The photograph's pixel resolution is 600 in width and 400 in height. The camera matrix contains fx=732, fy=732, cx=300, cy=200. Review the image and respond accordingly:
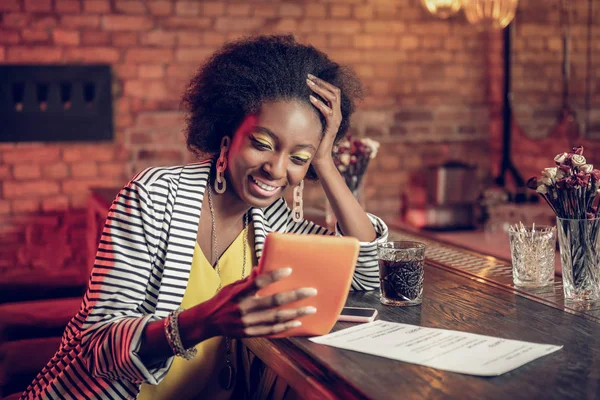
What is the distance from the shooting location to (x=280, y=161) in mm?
1587

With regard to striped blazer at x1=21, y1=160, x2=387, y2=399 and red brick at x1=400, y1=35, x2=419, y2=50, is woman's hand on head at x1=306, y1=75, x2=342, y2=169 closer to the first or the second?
striped blazer at x1=21, y1=160, x2=387, y2=399

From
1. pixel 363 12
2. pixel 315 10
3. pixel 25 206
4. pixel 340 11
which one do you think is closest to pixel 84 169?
pixel 25 206

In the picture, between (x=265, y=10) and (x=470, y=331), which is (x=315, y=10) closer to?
(x=265, y=10)

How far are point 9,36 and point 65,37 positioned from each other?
0.92ft

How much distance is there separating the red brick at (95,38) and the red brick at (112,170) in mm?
666

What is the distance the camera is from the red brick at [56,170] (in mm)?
4012

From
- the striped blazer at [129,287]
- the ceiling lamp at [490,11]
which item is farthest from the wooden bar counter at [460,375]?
the ceiling lamp at [490,11]

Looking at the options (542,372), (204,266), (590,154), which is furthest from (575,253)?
(590,154)

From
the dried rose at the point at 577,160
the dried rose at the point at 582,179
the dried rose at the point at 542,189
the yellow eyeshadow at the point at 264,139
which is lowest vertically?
the dried rose at the point at 542,189

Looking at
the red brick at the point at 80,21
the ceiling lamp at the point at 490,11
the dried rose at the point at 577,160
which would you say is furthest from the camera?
the red brick at the point at 80,21

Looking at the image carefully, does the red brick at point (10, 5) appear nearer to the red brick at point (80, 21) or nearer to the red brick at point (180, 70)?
the red brick at point (80, 21)

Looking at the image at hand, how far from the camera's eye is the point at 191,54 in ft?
13.6

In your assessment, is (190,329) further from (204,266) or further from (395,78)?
(395,78)

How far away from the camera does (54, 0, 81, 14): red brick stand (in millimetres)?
3922
